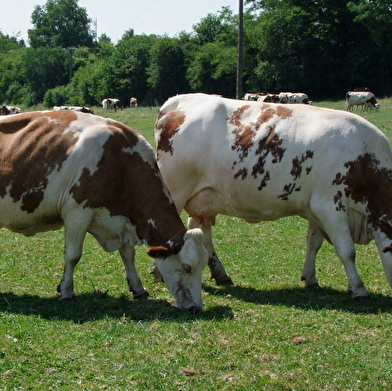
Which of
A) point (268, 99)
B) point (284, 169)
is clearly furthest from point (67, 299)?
point (268, 99)

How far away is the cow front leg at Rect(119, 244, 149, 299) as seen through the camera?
7977 millimetres

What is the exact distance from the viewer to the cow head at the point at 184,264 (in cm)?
738

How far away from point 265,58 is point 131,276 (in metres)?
65.7

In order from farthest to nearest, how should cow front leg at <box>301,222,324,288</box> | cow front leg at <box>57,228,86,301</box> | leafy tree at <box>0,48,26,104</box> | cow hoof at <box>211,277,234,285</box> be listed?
1. leafy tree at <box>0,48,26,104</box>
2. cow hoof at <box>211,277,234,285</box>
3. cow front leg at <box>301,222,324,288</box>
4. cow front leg at <box>57,228,86,301</box>

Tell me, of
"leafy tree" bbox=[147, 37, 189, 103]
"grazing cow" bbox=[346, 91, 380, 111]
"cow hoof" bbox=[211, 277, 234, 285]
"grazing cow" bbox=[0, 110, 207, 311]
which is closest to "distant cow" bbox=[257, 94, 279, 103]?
"grazing cow" bbox=[346, 91, 380, 111]

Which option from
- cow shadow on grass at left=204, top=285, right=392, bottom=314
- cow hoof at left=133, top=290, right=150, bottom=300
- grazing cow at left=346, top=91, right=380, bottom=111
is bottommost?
cow shadow on grass at left=204, top=285, right=392, bottom=314

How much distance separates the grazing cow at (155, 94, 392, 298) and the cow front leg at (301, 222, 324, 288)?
0.05ft

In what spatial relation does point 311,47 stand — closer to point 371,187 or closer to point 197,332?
point 371,187

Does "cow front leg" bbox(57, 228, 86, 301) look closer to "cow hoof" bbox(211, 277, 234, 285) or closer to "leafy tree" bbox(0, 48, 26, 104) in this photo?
"cow hoof" bbox(211, 277, 234, 285)

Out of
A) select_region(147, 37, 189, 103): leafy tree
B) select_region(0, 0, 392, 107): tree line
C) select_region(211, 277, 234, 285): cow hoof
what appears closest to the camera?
select_region(211, 277, 234, 285): cow hoof

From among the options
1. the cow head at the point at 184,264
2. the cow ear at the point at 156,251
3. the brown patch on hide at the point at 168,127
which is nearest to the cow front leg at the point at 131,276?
the cow head at the point at 184,264

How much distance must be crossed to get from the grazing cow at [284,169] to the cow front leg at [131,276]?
1.30 metres

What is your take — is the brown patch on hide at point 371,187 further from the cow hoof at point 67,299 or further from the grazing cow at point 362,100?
the grazing cow at point 362,100

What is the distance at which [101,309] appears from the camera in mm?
7250
